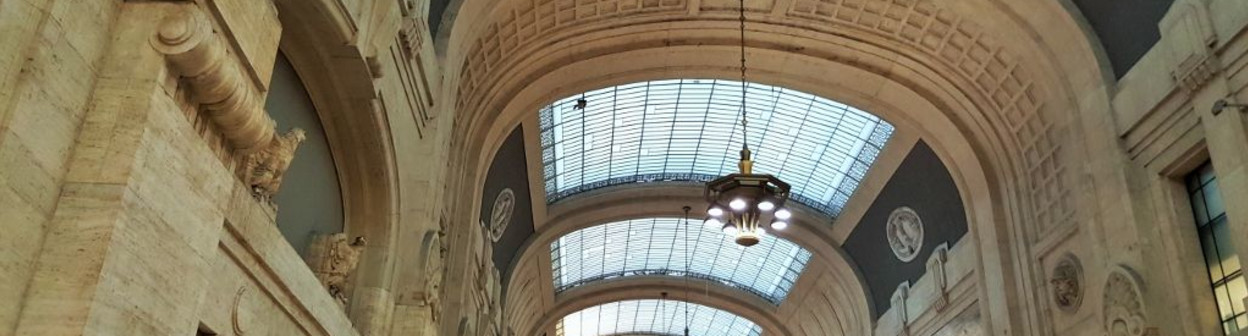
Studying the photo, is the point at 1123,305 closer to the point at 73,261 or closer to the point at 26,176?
the point at 73,261

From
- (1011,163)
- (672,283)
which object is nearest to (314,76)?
(1011,163)

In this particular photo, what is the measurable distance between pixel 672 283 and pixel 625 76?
1491 centimetres

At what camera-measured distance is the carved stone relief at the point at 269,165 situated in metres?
5.19

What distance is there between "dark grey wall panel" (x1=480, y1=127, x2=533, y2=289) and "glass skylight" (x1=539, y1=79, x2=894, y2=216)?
1.14 meters

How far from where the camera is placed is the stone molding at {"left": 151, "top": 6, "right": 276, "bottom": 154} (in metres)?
3.84

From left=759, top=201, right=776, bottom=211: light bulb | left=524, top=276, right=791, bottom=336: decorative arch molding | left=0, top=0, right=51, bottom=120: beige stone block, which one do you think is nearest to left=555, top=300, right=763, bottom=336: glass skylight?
left=524, top=276, right=791, bottom=336: decorative arch molding

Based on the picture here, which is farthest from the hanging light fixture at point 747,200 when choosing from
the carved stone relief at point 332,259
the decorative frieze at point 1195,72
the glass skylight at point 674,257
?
the glass skylight at point 674,257

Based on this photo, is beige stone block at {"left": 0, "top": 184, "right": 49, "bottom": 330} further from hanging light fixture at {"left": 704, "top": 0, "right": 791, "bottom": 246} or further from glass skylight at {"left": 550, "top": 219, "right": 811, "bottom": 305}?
glass skylight at {"left": 550, "top": 219, "right": 811, "bottom": 305}

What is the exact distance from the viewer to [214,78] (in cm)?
409

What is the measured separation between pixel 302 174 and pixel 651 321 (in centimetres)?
3248

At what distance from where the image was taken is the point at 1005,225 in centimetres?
1338

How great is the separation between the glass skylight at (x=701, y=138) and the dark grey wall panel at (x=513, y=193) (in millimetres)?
1136

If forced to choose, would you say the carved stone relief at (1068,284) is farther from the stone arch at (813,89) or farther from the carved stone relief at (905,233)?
the carved stone relief at (905,233)

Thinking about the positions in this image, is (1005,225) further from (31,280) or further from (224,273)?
(31,280)
